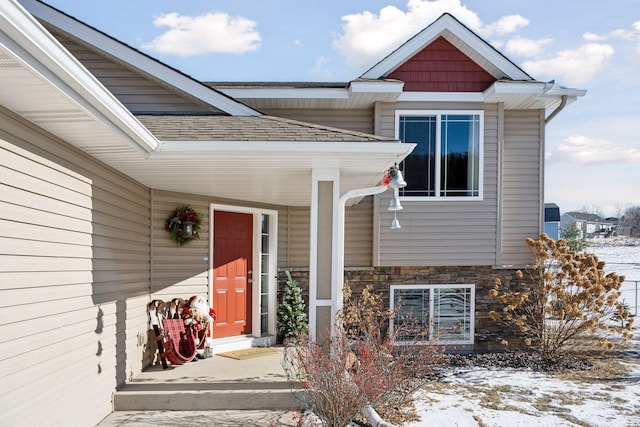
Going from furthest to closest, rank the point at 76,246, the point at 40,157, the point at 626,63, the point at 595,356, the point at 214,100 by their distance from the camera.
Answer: the point at 626,63
the point at 595,356
the point at 214,100
the point at 76,246
the point at 40,157

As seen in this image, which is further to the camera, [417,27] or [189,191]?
[417,27]

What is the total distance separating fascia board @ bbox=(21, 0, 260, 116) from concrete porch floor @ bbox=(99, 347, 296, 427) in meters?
3.27

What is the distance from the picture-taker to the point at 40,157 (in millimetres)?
3785

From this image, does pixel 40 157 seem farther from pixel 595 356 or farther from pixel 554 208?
pixel 554 208

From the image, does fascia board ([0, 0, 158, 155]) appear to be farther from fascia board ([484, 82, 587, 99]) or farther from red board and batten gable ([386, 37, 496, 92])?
fascia board ([484, 82, 587, 99])

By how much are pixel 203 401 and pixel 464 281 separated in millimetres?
5533

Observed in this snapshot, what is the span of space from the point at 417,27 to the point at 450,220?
11.0 ft

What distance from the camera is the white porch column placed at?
5.43 metres

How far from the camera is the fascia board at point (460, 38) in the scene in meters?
8.98

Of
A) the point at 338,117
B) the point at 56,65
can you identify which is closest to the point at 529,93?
the point at 338,117

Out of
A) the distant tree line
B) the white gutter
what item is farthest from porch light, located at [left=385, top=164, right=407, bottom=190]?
the distant tree line

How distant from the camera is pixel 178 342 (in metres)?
6.38

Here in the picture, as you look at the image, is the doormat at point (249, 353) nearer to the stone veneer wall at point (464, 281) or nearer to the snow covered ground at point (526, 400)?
the stone veneer wall at point (464, 281)

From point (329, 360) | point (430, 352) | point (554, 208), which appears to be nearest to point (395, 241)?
point (430, 352)
